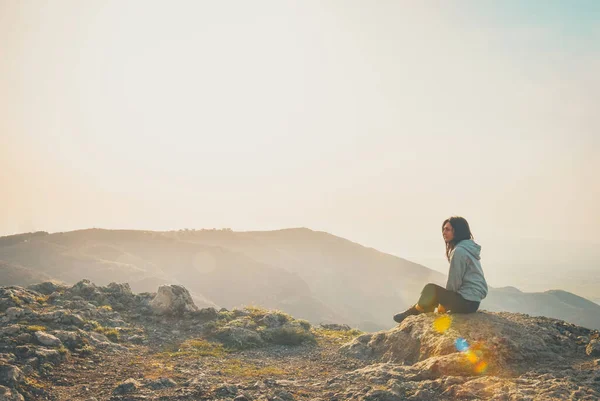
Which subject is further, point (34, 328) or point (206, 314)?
point (206, 314)

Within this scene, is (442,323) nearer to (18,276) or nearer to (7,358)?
(7,358)

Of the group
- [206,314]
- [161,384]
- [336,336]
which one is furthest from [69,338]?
[336,336]

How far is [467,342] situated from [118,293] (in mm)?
12996

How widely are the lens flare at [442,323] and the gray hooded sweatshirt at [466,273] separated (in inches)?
26.8

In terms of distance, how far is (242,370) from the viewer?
8914 millimetres

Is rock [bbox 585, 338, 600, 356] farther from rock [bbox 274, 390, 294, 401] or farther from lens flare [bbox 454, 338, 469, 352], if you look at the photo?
rock [bbox 274, 390, 294, 401]

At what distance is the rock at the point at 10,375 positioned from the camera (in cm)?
665

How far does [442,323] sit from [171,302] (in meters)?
9.70

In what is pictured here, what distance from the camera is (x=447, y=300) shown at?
9172mm

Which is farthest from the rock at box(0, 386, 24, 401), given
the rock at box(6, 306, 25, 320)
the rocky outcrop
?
the rocky outcrop

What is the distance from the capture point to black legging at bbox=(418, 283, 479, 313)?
898cm

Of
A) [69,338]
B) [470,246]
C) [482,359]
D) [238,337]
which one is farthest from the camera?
[238,337]

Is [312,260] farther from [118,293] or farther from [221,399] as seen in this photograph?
[221,399]

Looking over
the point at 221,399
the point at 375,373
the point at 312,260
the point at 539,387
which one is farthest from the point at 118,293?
the point at 312,260
